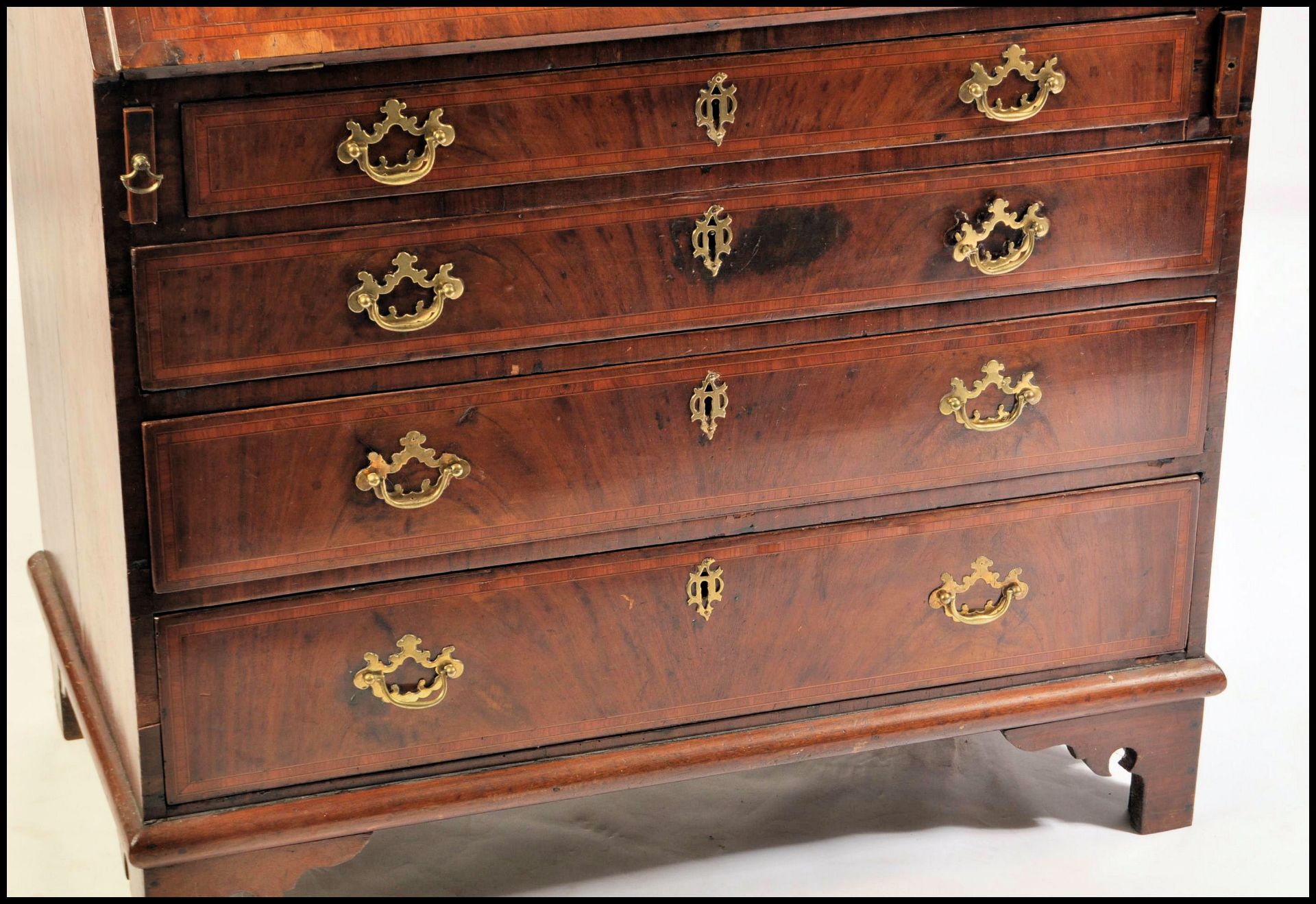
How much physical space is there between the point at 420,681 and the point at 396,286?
1.65ft

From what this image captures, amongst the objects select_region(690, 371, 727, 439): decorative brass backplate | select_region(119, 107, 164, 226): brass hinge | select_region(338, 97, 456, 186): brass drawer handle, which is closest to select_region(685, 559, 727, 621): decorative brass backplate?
select_region(690, 371, 727, 439): decorative brass backplate

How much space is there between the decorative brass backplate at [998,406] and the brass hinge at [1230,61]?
0.42 m

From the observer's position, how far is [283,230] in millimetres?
2195

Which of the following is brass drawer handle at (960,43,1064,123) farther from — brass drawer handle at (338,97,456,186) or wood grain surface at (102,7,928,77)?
brass drawer handle at (338,97,456,186)

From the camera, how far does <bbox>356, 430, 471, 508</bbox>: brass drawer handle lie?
7.57 feet

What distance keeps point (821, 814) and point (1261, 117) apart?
2486 millimetres

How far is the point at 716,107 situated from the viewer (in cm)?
230

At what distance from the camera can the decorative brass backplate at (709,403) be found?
241 centimetres

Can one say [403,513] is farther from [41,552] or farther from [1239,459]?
[1239,459]

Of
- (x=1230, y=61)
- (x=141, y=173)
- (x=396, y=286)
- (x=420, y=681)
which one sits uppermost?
(x=1230, y=61)

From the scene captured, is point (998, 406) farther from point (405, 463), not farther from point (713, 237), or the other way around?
point (405, 463)

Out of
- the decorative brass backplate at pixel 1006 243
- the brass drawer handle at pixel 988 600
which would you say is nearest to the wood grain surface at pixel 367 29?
the decorative brass backplate at pixel 1006 243

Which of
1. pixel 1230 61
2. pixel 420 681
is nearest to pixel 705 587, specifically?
pixel 420 681

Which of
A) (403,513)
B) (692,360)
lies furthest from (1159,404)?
(403,513)
